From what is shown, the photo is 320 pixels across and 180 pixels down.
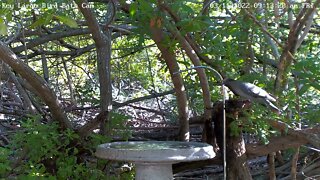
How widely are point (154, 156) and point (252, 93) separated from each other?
964mm

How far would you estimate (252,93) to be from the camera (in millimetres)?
3852

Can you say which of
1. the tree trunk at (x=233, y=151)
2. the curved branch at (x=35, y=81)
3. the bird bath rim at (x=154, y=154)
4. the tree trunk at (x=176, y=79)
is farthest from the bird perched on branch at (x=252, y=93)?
the curved branch at (x=35, y=81)

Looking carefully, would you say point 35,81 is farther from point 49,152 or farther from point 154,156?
point 154,156

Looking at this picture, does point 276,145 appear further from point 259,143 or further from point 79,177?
point 79,177

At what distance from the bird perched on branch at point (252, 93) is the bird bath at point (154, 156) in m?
0.52

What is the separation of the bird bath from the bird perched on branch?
0.52 meters

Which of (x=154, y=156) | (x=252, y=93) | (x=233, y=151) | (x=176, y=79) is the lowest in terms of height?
(x=233, y=151)

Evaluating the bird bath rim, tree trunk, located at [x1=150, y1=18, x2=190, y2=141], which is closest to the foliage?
the bird bath rim

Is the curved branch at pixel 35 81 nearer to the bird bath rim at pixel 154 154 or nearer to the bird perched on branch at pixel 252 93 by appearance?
the bird bath rim at pixel 154 154

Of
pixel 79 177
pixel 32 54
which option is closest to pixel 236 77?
pixel 79 177

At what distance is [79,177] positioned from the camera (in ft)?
12.9

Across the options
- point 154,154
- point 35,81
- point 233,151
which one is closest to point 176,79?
point 233,151

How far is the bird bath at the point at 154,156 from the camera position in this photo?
3.27 metres

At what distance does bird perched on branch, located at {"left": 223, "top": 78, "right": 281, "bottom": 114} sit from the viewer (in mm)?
3834
